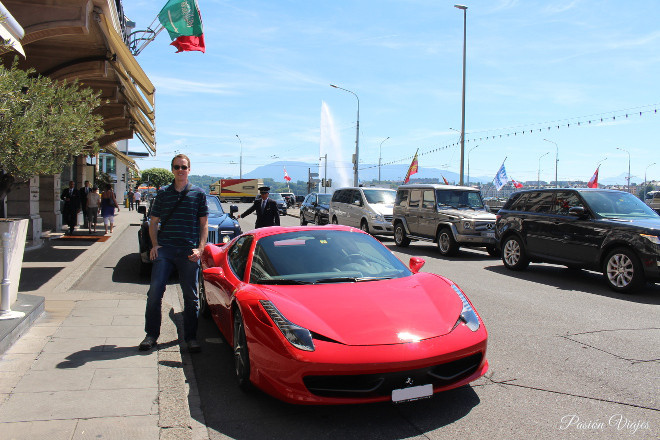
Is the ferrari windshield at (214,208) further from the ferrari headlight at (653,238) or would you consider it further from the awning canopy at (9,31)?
the ferrari headlight at (653,238)

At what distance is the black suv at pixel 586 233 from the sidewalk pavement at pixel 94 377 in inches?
270

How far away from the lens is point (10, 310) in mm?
5414

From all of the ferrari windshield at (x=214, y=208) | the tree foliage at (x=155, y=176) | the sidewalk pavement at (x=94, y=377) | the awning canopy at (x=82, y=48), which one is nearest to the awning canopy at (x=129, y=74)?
the awning canopy at (x=82, y=48)

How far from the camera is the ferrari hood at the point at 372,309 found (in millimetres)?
3496

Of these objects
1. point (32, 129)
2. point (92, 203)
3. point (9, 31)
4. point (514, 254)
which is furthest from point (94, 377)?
point (92, 203)

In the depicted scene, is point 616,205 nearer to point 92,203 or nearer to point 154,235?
point 154,235

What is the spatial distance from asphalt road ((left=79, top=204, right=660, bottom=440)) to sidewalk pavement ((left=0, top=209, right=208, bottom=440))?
0.87ft

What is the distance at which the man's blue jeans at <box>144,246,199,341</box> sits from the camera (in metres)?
5.04

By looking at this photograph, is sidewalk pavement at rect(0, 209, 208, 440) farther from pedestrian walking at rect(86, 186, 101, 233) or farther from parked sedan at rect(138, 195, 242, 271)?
pedestrian walking at rect(86, 186, 101, 233)

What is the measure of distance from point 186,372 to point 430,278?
2230mm

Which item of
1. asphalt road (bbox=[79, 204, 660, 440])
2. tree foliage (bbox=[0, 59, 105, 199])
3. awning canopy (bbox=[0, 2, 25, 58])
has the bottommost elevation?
asphalt road (bbox=[79, 204, 660, 440])

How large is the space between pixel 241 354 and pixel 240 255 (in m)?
1.29

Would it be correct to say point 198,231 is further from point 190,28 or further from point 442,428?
point 190,28

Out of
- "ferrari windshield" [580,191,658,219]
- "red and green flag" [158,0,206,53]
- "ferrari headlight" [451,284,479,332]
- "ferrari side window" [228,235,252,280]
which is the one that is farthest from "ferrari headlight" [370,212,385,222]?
"ferrari headlight" [451,284,479,332]
